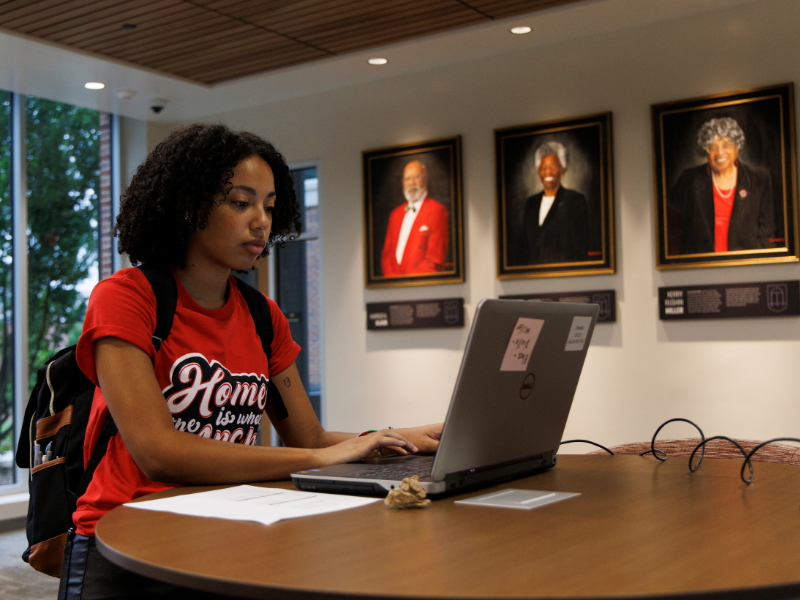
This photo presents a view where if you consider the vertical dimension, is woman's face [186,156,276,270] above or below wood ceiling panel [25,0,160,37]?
below

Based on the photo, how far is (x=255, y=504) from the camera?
1.32m

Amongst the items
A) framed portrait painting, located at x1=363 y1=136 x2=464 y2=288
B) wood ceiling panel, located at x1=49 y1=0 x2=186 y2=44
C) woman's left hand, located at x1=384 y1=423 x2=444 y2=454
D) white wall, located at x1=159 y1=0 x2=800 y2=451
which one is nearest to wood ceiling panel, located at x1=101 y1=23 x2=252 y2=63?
wood ceiling panel, located at x1=49 y1=0 x2=186 y2=44

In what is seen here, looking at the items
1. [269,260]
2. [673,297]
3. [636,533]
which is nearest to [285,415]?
[636,533]

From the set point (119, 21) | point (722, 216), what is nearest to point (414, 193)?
point (722, 216)

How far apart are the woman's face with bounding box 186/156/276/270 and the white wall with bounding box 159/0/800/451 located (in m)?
3.35

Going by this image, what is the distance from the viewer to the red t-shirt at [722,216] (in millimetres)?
4508

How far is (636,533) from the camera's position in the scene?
1.08m

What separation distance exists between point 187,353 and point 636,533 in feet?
3.37

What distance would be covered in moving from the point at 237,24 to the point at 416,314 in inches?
85.1

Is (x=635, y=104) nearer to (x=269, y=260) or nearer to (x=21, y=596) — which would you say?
(x=269, y=260)

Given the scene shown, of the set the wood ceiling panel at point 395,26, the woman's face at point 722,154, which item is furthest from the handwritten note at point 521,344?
the woman's face at point 722,154

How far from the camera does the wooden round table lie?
33.9 inches

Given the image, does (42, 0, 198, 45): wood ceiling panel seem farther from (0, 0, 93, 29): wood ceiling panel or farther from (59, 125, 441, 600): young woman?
(59, 125, 441, 600): young woman

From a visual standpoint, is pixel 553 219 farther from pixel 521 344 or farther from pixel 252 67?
pixel 521 344
